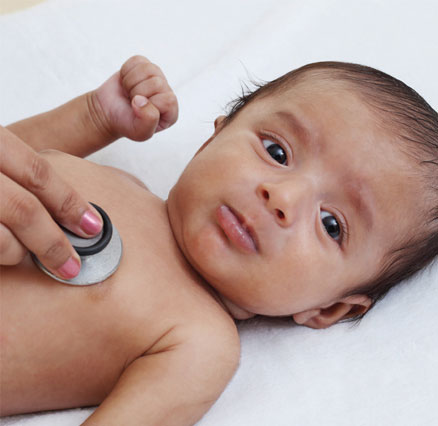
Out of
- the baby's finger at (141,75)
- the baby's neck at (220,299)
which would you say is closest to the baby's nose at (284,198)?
the baby's neck at (220,299)

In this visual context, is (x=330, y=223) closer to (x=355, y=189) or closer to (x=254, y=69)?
(x=355, y=189)

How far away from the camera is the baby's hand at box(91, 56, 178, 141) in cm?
130

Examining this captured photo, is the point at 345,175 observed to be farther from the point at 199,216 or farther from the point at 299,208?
the point at 199,216

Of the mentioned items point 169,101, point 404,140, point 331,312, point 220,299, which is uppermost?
point 169,101

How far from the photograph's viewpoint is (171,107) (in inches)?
52.1

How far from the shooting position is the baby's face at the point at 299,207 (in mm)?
1038

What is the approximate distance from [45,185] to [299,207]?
42 centimetres

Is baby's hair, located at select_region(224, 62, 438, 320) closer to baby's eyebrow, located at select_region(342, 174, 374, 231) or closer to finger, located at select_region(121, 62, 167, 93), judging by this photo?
baby's eyebrow, located at select_region(342, 174, 374, 231)

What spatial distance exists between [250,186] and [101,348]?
0.36 meters

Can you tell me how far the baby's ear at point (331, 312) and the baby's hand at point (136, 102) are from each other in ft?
1.66

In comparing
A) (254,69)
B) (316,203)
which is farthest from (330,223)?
(254,69)

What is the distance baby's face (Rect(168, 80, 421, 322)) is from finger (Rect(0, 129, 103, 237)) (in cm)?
23

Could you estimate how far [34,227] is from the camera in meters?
0.82

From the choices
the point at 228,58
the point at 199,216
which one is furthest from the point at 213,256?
the point at 228,58
